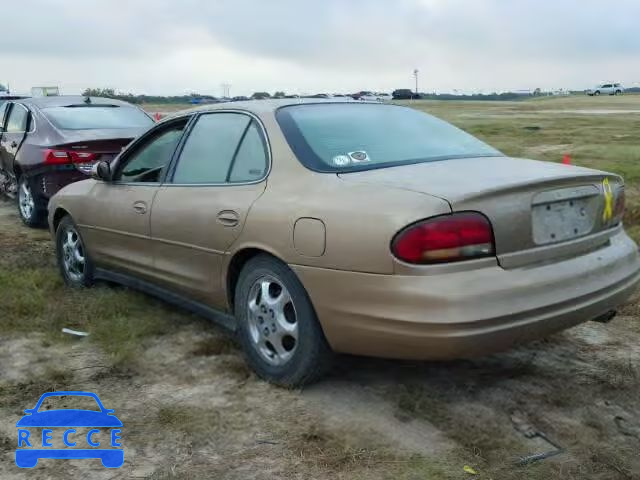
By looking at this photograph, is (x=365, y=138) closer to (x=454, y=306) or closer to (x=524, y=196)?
(x=524, y=196)

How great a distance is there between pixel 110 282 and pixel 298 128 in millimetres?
2637

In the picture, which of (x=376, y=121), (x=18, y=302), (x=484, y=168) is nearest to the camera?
(x=484, y=168)

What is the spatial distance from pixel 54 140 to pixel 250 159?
15.9ft

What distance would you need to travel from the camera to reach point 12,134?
935cm

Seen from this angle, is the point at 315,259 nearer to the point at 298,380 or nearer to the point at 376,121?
the point at 298,380

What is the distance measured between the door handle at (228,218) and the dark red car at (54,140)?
443 cm

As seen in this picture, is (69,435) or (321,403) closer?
(69,435)

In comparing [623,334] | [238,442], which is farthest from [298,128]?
[623,334]

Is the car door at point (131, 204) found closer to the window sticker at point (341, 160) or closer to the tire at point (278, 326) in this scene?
the tire at point (278, 326)

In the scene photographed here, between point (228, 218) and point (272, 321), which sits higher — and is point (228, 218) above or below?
above

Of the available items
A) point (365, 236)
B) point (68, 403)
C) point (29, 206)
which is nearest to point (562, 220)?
point (365, 236)

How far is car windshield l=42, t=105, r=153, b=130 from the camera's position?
8539 mm

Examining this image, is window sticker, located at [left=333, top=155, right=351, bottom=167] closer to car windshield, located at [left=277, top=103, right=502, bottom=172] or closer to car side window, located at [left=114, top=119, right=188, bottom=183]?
car windshield, located at [left=277, top=103, right=502, bottom=172]

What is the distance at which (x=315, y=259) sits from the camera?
11.1 ft
